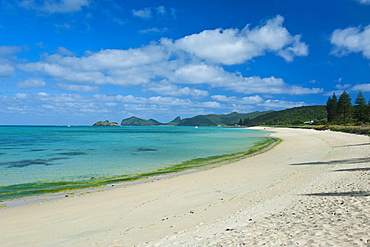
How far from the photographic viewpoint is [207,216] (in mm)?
9180

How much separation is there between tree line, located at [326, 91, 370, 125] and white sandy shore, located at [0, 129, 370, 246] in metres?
93.0

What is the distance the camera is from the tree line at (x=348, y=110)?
9022cm

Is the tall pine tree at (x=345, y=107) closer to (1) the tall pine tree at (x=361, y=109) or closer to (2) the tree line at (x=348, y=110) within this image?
(2) the tree line at (x=348, y=110)

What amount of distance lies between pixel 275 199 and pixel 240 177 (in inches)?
254

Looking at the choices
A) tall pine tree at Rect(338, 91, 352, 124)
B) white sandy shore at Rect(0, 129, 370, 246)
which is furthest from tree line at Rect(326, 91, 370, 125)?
white sandy shore at Rect(0, 129, 370, 246)

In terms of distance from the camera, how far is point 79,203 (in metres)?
12.4

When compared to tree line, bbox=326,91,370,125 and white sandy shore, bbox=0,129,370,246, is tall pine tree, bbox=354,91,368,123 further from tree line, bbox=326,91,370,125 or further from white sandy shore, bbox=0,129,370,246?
white sandy shore, bbox=0,129,370,246

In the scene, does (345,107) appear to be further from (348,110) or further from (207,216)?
(207,216)

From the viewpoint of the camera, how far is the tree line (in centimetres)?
9022

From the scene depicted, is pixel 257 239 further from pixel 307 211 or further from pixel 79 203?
pixel 79 203

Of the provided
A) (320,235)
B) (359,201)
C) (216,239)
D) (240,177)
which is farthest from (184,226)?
(240,177)

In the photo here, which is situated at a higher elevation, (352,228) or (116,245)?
(352,228)

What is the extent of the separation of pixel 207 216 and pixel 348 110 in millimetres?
124374

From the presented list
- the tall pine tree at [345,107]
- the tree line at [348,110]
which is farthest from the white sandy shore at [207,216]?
the tall pine tree at [345,107]
